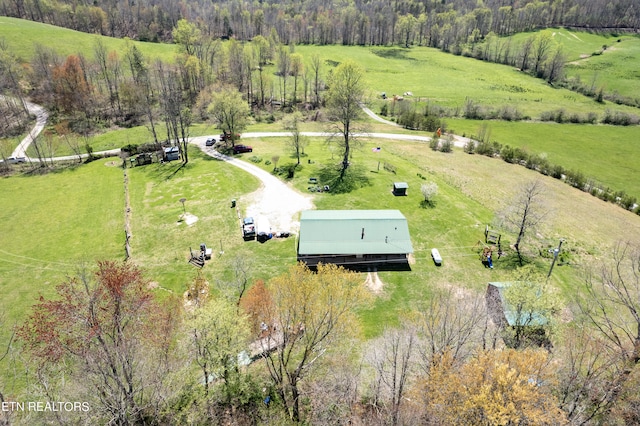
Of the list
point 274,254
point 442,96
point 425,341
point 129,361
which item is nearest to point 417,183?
point 274,254

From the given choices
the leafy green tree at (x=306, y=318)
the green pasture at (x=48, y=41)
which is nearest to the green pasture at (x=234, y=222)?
the leafy green tree at (x=306, y=318)

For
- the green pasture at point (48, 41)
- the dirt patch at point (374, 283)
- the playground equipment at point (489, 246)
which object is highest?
the green pasture at point (48, 41)

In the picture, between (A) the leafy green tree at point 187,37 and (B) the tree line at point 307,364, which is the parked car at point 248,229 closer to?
(B) the tree line at point 307,364

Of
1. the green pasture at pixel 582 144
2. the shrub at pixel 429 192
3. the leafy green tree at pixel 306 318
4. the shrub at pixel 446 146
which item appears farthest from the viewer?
the shrub at pixel 446 146

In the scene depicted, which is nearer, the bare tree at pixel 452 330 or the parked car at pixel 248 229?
the bare tree at pixel 452 330

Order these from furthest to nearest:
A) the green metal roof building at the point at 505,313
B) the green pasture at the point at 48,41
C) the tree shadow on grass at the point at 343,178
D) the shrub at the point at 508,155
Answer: the green pasture at the point at 48,41
the shrub at the point at 508,155
the tree shadow on grass at the point at 343,178
the green metal roof building at the point at 505,313

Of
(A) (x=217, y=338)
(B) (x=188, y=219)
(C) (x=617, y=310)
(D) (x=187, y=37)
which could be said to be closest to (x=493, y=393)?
(A) (x=217, y=338)

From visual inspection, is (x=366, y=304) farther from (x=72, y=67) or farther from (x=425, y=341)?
(x=72, y=67)
